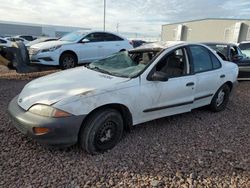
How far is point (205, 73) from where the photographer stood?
15.1 feet

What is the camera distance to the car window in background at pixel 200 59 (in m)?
4.53

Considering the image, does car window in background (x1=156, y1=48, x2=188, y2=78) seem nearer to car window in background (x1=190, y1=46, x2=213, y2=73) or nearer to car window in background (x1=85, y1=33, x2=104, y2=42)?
car window in background (x1=190, y1=46, x2=213, y2=73)

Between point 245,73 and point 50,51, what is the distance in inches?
257

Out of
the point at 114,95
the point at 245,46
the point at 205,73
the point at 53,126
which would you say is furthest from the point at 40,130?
the point at 245,46

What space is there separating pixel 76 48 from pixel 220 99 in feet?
16.6

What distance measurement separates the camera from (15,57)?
7363mm

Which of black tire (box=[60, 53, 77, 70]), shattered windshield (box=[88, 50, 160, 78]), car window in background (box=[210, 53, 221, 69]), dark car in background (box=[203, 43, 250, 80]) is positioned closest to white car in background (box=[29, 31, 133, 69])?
black tire (box=[60, 53, 77, 70])

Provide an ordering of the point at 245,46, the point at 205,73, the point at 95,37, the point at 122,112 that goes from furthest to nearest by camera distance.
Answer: the point at 245,46 → the point at 95,37 → the point at 205,73 → the point at 122,112

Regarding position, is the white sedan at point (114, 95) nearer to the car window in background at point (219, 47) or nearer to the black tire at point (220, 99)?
the black tire at point (220, 99)

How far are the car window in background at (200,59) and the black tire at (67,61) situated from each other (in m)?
4.79

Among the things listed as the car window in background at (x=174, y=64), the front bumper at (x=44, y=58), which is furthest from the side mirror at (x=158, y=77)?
the front bumper at (x=44, y=58)

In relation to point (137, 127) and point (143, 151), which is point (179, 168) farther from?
point (137, 127)

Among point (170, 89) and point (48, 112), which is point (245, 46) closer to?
point (170, 89)

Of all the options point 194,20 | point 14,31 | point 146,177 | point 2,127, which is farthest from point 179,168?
point 14,31
